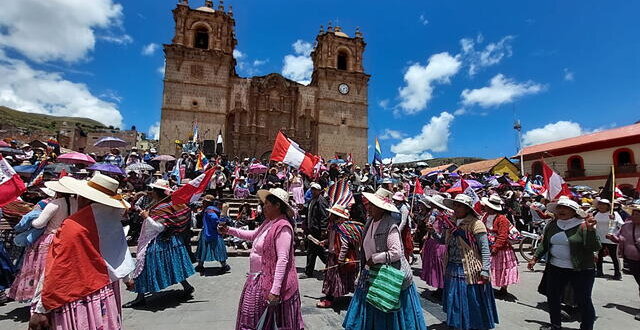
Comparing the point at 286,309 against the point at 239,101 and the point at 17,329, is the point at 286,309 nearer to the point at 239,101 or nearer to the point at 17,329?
the point at 17,329

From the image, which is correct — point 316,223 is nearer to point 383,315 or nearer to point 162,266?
point 162,266

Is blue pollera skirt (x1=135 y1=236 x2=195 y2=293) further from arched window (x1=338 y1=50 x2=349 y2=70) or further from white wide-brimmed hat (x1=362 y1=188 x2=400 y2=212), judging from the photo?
arched window (x1=338 y1=50 x2=349 y2=70)

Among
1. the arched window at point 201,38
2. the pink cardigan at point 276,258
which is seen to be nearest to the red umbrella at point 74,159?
the pink cardigan at point 276,258

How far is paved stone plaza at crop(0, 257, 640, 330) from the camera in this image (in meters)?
4.29

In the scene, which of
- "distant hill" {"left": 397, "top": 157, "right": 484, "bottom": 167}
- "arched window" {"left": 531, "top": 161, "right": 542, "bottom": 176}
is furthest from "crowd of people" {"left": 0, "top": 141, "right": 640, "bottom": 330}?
"distant hill" {"left": 397, "top": 157, "right": 484, "bottom": 167}

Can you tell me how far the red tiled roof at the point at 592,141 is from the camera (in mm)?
23939

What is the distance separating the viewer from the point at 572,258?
13.1ft

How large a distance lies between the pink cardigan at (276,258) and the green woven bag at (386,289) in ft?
2.42

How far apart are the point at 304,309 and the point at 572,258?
3537 millimetres

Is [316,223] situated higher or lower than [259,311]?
higher

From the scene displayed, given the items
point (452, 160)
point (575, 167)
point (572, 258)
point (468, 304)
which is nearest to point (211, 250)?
A: point (468, 304)

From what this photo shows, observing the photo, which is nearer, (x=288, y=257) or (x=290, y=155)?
(x=288, y=257)

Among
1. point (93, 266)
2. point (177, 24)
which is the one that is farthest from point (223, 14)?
point (93, 266)

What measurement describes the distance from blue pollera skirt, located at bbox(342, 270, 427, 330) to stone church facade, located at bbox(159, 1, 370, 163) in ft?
85.5
